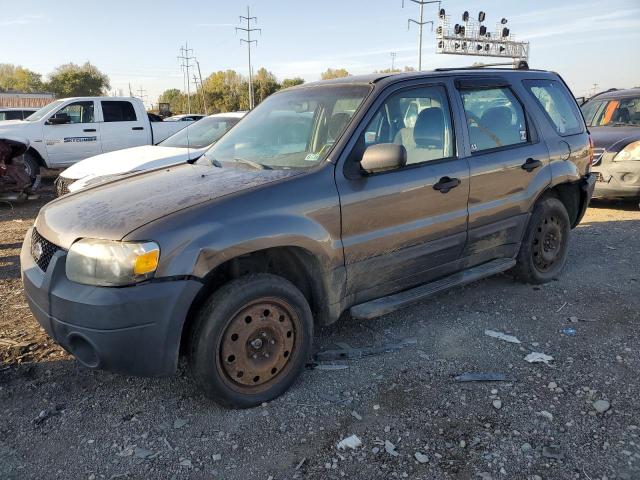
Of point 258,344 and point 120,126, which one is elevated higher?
point 120,126

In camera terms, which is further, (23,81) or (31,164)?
(23,81)

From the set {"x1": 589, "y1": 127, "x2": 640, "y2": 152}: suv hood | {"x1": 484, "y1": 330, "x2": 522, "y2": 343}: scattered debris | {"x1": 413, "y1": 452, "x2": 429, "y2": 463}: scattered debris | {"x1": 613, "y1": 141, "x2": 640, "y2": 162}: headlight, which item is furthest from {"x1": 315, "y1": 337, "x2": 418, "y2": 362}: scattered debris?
{"x1": 589, "y1": 127, "x2": 640, "y2": 152}: suv hood

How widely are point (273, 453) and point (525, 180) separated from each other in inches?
120

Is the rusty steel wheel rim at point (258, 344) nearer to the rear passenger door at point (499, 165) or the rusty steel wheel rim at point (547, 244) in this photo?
the rear passenger door at point (499, 165)

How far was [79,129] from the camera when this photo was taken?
11.6 meters

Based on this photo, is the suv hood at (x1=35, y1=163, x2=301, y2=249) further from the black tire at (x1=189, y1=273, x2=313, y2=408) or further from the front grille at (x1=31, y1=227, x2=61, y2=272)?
the black tire at (x1=189, y1=273, x2=313, y2=408)

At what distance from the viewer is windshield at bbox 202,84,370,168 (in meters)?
3.43

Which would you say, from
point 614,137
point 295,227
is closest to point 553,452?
point 295,227

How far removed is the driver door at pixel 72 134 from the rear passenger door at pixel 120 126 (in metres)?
0.21

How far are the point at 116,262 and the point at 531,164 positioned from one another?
343 centimetres

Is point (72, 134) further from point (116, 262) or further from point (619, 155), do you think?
point (619, 155)

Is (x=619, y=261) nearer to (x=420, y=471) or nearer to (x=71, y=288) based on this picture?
(x=420, y=471)

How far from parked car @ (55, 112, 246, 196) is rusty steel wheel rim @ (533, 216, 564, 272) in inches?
154

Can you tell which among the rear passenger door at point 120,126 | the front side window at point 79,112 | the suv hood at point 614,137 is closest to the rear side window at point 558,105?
the suv hood at point 614,137
